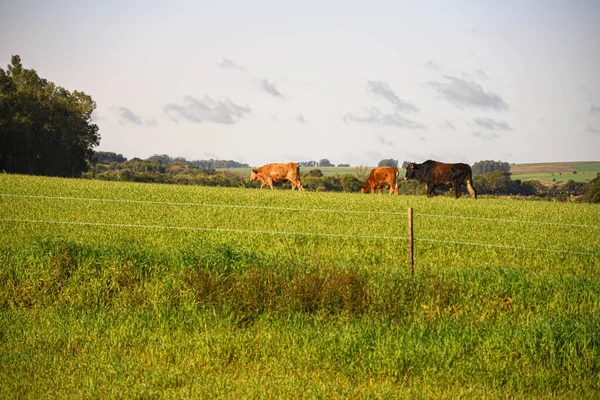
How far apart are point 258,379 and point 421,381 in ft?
6.38

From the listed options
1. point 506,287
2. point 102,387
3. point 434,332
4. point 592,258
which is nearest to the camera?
point 102,387

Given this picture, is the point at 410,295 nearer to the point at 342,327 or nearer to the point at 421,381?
the point at 342,327

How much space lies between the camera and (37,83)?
74.8m

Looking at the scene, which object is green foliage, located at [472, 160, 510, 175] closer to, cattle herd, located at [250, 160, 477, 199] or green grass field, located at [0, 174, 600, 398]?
cattle herd, located at [250, 160, 477, 199]

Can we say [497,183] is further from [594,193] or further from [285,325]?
[285,325]

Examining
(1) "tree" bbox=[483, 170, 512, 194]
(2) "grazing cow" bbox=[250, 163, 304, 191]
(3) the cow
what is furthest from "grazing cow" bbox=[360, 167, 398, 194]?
(1) "tree" bbox=[483, 170, 512, 194]

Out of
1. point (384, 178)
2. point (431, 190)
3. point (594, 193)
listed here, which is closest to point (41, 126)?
point (384, 178)

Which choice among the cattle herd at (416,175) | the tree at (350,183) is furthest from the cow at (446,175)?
the tree at (350,183)

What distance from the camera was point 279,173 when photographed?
46500 mm

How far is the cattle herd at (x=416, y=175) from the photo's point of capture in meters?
39.8

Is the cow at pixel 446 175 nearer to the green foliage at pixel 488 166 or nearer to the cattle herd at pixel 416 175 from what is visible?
the cattle herd at pixel 416 175

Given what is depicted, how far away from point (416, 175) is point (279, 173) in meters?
10.1

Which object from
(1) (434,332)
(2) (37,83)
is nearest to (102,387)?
(1) (434,332)

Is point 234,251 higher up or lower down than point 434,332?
higher up
